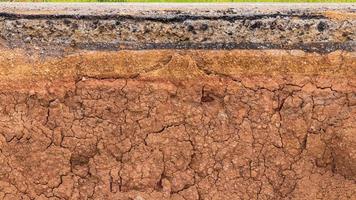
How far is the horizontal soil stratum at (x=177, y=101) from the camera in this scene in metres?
2.84

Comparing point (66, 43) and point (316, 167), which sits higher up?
point (66, 43)

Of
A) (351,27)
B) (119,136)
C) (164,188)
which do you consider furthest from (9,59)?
(351,27)

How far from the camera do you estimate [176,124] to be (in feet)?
9.61

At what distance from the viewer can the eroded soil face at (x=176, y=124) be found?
2.88m

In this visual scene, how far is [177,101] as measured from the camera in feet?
9.57

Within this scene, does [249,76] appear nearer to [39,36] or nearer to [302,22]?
[302,22]

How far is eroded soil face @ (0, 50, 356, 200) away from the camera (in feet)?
9.46

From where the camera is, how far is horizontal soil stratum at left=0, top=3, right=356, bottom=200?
9.32 feet

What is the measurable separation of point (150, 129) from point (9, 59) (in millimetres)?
537

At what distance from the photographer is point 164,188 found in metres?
2.96

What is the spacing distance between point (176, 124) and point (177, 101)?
81 mm

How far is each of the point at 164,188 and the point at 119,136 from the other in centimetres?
24

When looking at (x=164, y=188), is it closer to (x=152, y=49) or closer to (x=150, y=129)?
(x=150, y=129)

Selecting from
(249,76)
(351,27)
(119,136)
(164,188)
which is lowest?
(164,188)
